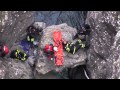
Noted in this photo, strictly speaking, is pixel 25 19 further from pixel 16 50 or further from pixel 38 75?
pixel 38 75

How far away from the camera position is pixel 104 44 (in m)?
10.9

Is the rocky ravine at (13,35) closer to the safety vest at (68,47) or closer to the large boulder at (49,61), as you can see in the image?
the large boulder at (49,61)

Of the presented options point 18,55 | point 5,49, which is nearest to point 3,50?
point 5,49

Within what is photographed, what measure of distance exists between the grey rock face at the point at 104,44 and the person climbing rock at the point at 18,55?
2127 millimetres

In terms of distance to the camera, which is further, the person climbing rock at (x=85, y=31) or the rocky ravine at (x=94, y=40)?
the person climbing rock at (x=85, y=31)

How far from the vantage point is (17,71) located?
37.8 feet

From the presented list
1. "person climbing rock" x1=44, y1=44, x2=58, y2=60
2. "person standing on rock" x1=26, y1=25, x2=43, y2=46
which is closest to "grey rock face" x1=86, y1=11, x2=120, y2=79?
"person climbing rock" x1=44, y1=44, x2=58, y2=60

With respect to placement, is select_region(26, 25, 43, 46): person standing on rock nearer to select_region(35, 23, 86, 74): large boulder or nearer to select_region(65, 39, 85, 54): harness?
select_region(35, 23, 86, 74): large boulder

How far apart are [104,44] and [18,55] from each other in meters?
2.82

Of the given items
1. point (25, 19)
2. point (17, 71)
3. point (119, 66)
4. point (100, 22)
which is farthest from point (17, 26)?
point (119, 66)

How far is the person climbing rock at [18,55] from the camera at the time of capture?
1146 centimetres

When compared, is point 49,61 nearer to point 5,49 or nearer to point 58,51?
point 58,51

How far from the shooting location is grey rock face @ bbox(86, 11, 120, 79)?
994cm

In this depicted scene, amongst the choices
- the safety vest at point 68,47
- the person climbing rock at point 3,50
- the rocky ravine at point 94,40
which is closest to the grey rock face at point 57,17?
the rocky ravine at point 94,40
